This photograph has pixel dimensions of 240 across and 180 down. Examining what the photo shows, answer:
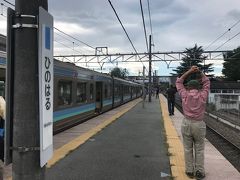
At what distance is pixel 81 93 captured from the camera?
64.1 ft

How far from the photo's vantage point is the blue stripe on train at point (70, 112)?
1498cm

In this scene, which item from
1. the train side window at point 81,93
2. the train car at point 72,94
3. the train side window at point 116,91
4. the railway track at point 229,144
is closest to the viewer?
the railway track at point 229,144

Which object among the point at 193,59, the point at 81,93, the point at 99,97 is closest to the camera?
the point at 81,93

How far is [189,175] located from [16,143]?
16.6 feet

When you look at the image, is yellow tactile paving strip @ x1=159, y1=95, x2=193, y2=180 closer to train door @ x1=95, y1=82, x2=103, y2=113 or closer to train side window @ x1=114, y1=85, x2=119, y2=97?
train door @ x1=95, y1=82, x2=103, y2=113

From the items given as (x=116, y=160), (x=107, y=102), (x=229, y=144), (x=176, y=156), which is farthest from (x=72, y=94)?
(x=107, y=102)

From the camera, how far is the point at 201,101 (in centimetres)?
769

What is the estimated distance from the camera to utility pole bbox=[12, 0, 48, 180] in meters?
3.29

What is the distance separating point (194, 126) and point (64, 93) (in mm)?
9087

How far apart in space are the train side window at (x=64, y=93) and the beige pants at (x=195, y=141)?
26.8 ft

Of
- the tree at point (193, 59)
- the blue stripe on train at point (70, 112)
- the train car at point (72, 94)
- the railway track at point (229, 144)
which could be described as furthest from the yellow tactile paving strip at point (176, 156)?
the tree at point (193, 59)

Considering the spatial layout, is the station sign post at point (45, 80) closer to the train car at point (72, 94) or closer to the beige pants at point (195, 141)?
the beige pants at point (195, 141)

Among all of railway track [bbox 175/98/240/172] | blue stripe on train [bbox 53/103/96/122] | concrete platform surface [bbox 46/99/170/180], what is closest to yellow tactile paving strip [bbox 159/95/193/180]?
concrete platform surface [bbox 46/99/170/180]

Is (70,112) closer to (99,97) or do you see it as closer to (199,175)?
(99,97)
